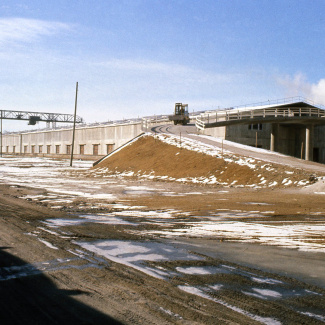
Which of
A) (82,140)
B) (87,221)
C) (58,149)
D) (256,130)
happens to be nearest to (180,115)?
(256,130)

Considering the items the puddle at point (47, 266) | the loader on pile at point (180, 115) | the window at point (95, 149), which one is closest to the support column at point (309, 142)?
the loader on pile at point (180, 115)

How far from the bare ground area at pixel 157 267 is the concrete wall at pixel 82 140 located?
45.9 m

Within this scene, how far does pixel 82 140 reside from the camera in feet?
229

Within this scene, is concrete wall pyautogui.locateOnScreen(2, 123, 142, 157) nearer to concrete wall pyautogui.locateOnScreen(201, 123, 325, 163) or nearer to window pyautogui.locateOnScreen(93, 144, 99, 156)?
window pyautogui.locateOnScreen(93, 144, 99, 156)

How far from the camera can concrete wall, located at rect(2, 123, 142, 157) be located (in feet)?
200

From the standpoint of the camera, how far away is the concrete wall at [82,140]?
2398 inches

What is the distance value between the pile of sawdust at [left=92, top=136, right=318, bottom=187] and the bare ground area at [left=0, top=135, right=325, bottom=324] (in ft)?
35.9

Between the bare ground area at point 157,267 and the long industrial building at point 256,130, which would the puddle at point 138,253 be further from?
the long industrial building at point 256,130

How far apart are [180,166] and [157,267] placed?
81.2 ft

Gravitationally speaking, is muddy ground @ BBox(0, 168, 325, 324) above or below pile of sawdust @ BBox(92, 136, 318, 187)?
below

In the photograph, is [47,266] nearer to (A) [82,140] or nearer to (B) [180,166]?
(B) [180,166]

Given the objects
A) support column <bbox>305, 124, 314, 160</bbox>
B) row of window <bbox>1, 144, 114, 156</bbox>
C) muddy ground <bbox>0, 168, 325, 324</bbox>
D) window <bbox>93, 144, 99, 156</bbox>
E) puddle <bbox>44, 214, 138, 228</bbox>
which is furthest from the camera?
window <bbox>93, 144, 99, 156</bbox>

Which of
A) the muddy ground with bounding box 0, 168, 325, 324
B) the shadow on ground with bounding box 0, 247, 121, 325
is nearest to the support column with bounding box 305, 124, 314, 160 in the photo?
the muddy ground with bounding box 0, 168, 325, 324

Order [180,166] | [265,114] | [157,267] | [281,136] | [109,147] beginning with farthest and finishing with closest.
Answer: [109,147], [281,136], [265,114], [180,166], [157,267]
